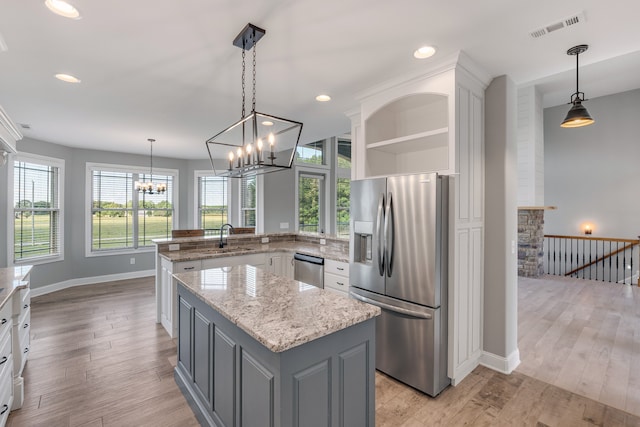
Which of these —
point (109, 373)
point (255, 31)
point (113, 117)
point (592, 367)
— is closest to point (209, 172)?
point (113, 117)

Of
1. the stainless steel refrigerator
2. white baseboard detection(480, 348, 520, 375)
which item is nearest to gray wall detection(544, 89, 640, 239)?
white baseboard detection(480, 348, 520, 375)

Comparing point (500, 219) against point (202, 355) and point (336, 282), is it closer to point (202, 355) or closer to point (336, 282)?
point (336, 282)

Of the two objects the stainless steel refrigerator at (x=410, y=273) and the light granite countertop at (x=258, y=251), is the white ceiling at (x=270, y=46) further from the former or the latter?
the light granite countertop at (x=258, y=251)

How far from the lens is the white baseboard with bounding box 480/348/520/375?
9.03ft

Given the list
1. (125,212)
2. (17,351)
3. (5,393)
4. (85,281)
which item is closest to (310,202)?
(125,212)

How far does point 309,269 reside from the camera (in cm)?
391

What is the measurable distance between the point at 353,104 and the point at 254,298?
8.22ft

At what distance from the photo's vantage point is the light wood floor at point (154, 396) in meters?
2.18

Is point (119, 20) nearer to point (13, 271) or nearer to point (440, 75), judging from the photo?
point (440, 75)

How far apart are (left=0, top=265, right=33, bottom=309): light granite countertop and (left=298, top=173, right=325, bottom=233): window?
4993mm

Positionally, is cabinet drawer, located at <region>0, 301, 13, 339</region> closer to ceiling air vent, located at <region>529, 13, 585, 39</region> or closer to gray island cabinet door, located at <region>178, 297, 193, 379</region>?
gray island cabinet door, located at <region>178, 297, 193, 379</region>

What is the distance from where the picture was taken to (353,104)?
3484mm

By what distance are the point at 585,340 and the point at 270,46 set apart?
4.44 m

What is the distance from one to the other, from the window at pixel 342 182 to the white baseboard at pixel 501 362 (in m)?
5.52
